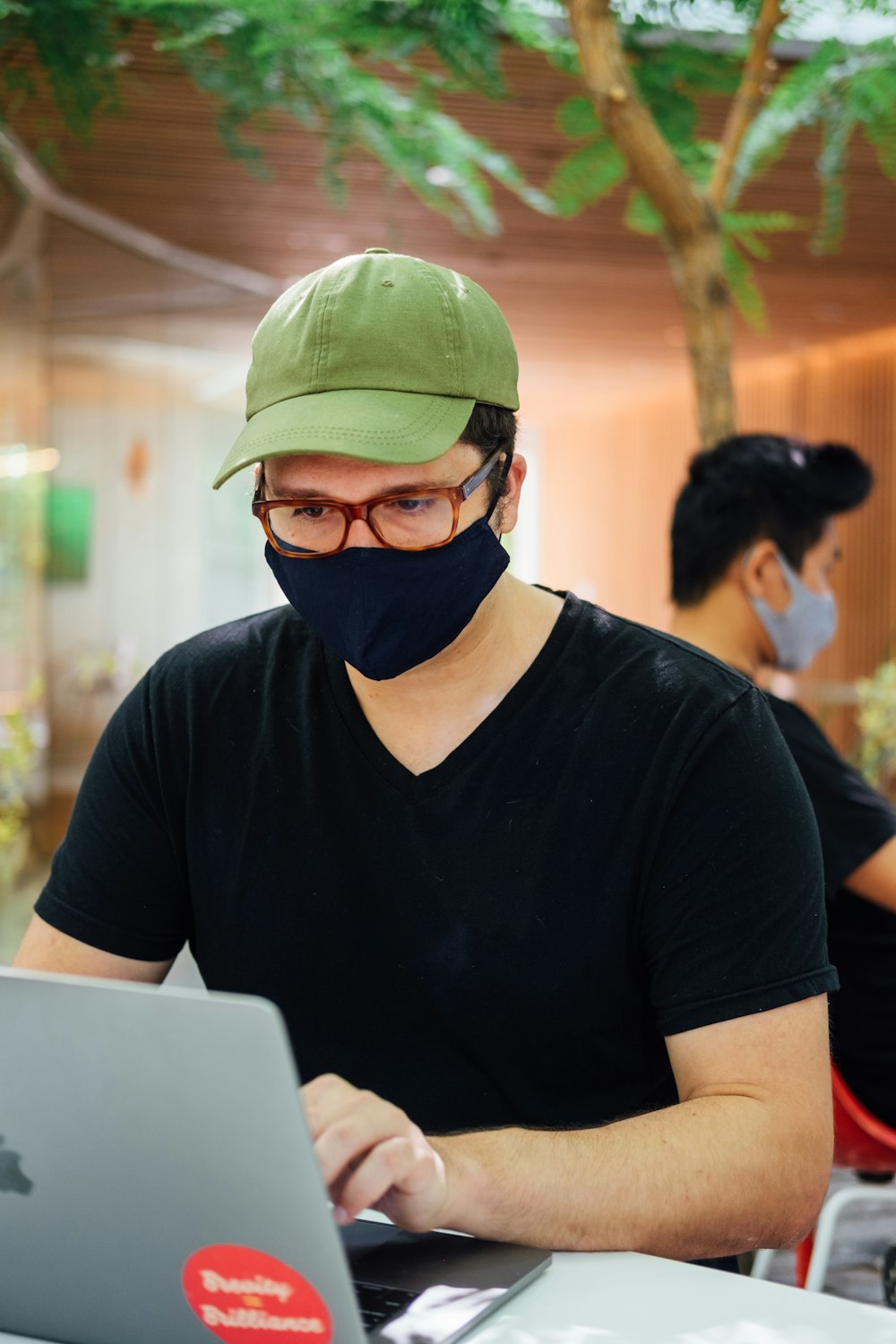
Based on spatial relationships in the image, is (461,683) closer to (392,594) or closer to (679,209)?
(392,594)

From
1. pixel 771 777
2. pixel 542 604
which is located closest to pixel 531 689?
pixel 542 604

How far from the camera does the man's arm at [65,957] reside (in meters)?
1.53

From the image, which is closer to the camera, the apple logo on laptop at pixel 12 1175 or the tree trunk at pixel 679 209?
the apple logo on laptop at pixel 12 1175

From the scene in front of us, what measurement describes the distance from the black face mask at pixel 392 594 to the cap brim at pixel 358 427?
115 mm

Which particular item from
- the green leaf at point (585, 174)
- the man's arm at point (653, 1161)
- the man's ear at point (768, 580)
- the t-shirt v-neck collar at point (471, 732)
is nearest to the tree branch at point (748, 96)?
the green leaf at point (585, 174)

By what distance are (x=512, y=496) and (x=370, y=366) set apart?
9.3 inches

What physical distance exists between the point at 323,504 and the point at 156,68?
3973 mm

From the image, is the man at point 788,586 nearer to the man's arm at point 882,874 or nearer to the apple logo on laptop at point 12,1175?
the man's arm at point 882,874

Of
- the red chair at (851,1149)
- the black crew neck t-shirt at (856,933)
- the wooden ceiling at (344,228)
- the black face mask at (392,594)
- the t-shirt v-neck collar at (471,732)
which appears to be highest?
the wooden ceiling at (344,228)

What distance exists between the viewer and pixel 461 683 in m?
1.51

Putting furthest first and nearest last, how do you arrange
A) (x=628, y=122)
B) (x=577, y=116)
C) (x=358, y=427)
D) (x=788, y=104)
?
(x=577, y=116)
(x=788, y=104)
(x=628, y=122)
(x=358, y=427)

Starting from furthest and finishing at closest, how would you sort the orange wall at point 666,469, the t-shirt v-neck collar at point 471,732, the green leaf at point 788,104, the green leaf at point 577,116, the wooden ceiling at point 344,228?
the orange wall at point 666,469 → the wooden ceiling at point 344,228 → the green leaf at point 577,116 → the green leaf at point 788,104 → the t-shirt v-neck collar at point 471,732

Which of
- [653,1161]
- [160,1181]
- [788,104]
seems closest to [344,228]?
[788,104]

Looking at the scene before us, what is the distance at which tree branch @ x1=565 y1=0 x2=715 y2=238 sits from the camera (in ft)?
8.40
